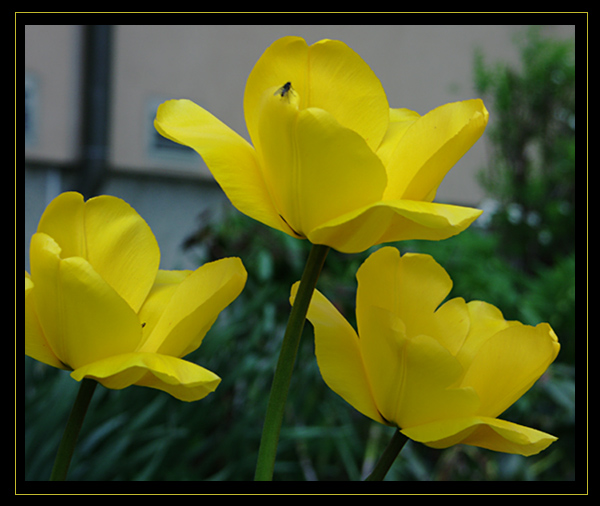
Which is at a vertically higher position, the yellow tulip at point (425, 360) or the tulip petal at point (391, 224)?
the tulip petal at point (391, 224)

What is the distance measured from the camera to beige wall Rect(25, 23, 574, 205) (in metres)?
2.13

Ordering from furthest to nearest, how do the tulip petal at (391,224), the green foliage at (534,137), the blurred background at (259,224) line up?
the green foliage at (534,137) → the blurred background at (259,224) → the tulip petal at (391,224)

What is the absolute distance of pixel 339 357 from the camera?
0.71 ft

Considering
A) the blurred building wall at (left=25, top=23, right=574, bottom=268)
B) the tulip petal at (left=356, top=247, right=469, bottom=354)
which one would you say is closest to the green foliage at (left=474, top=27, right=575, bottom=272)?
the blurred building wall at (left=25, top=23, right=574, bottom=268)

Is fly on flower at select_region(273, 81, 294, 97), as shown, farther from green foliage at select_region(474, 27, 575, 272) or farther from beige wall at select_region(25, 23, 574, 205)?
green foliage at select_region(474, 27, 575, 272)

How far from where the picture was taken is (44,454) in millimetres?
911

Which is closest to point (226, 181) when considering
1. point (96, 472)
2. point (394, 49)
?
point (96, 472)

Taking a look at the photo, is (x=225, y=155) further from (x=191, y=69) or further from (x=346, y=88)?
(x=191, y=69)

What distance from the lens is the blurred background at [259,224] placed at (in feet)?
3.56

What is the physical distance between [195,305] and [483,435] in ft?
0.36

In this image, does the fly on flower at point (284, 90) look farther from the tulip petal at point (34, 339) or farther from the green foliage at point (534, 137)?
the green foliage at point (534, 137)

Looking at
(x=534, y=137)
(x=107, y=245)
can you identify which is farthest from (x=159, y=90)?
(x=107, y=245)

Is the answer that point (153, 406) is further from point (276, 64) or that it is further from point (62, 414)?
point (276, 64)

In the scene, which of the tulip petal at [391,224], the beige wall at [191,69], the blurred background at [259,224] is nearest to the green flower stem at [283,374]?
the tulip petal at [391,224]
